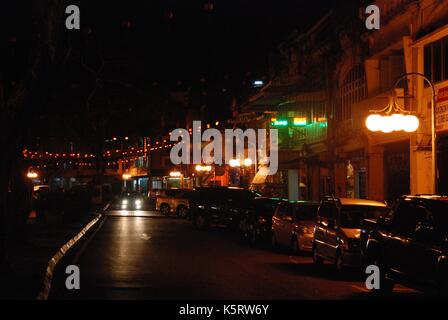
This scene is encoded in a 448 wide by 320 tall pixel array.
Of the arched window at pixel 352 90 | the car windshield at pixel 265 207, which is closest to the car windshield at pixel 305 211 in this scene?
the car windshield at pixel 265 207

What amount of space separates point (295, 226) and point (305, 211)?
1.05m

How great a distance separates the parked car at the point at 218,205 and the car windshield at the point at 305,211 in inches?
362

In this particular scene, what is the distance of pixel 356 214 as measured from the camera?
1956 cm

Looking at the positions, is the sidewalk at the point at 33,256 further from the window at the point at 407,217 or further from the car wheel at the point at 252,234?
the window at the point at 407,217

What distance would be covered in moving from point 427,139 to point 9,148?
14441 millimetres

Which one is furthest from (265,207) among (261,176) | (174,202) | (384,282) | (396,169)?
(261,176)

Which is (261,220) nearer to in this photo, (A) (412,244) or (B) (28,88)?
(B) (28,88)

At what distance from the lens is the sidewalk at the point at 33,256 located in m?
13.7

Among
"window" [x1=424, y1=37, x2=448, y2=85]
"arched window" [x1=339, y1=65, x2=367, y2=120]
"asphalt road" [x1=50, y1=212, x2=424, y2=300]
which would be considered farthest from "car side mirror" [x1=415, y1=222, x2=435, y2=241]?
"arched window" [x1=339, y1=65, x2=367, y2=120]

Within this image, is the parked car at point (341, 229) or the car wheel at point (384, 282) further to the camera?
the parked car at point (341, 229)

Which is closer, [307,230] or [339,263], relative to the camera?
[339,263]

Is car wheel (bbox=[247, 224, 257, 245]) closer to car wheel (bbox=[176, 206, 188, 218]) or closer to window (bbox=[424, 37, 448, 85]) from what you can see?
window (bbox=[424, 37, 448, 85])
